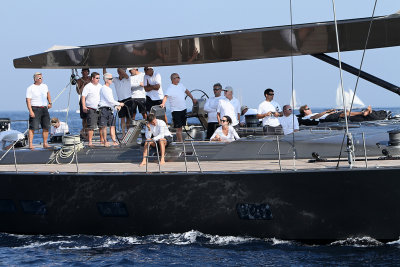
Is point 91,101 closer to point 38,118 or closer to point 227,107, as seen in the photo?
point 38,118

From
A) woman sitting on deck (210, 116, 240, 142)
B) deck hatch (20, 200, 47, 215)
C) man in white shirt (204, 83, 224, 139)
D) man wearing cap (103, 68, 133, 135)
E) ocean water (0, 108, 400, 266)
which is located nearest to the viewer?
ocean water (0, 108, 400, 266)

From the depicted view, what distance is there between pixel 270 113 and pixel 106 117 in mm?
3067

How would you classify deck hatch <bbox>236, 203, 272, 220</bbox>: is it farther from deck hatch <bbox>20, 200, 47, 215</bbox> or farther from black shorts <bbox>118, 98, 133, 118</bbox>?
black shorts <bbox>118, 98, 133, 118</bbox>

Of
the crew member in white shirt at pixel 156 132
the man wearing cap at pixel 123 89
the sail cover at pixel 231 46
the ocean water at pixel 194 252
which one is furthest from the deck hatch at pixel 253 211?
the man wearing cap at pixel 123 89

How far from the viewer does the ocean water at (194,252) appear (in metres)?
9.75

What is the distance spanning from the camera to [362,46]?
11109 mm

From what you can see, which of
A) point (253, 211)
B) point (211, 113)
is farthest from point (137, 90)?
point (253, 211)

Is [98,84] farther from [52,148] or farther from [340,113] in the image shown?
[340,113]

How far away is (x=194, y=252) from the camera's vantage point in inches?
408

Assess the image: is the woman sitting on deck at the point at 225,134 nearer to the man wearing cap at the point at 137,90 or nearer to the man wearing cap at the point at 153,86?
the man wearing cap at the point at 153,86

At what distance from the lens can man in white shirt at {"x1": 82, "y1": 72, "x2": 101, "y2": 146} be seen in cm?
1377

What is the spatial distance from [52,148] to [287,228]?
5.27 meters

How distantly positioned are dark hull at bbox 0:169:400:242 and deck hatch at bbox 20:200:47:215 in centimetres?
2

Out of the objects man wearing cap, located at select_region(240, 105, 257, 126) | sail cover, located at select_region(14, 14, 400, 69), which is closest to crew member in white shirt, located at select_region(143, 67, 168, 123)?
sail cover, located at select_region(14, 14, 400, 69)
